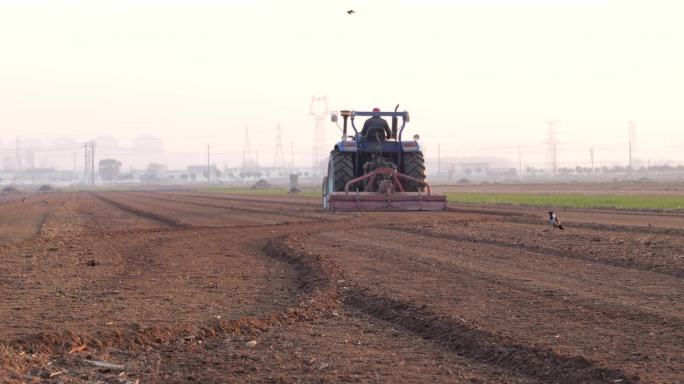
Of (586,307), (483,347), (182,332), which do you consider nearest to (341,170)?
(586,307)

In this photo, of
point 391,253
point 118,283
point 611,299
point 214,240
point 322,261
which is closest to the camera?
point 611,299

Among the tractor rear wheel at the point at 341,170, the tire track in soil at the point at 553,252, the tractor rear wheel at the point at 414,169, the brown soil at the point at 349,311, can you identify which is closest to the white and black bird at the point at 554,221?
the tire track in soil at the point at 553,252

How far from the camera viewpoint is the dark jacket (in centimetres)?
2597

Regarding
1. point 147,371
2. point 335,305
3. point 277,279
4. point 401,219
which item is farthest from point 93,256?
point 401,219

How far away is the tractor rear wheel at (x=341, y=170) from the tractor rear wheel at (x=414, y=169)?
1.65 metres

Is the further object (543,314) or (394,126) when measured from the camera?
(394,126)

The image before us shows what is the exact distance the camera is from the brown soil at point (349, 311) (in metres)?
6.40

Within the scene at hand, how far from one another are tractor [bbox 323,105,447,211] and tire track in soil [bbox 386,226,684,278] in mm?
3610

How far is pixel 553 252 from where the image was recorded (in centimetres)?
1416

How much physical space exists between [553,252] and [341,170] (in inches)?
455

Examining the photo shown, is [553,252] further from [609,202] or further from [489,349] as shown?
[609,202]

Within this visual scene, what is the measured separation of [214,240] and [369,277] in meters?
7.05

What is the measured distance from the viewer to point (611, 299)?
9.08m

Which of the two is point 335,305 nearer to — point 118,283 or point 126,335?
point 126,335
